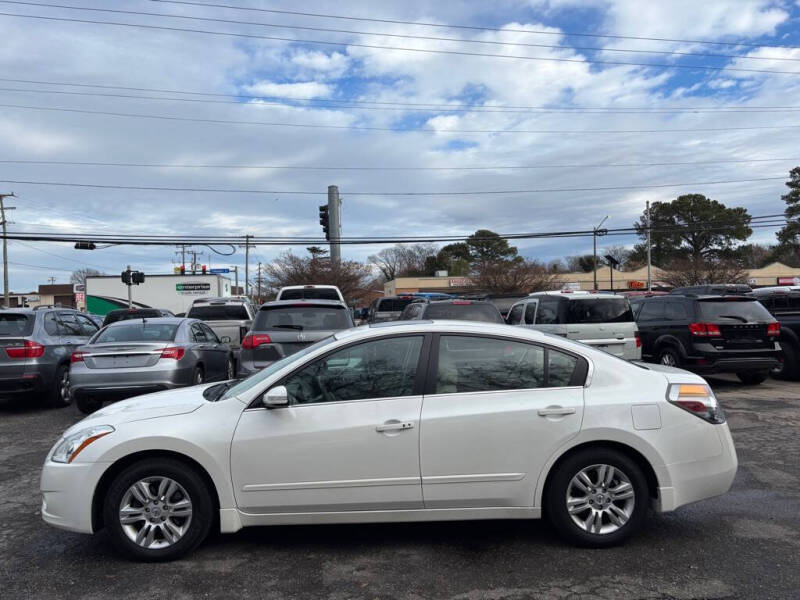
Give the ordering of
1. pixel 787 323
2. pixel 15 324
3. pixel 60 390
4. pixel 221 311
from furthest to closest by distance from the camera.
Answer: pixel 221 311, pixel 787 323, pixel 60 390, pixel 15 324

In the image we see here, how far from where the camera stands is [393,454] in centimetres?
392

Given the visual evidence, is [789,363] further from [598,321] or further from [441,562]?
[441,562]

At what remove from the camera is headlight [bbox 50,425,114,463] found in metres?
3.95

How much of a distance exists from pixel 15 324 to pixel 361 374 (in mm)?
7978

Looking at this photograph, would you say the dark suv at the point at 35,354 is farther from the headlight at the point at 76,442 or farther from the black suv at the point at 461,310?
the headlight at the point at 76,442

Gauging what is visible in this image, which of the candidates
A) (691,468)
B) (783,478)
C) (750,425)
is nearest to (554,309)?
(750,425)

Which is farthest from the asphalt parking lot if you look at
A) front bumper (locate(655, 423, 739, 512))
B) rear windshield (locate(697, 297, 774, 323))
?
rear windshield (locate(697, 297, 774, 323))

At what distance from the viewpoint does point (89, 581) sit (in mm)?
3707

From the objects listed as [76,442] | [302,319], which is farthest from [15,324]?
[76,442]

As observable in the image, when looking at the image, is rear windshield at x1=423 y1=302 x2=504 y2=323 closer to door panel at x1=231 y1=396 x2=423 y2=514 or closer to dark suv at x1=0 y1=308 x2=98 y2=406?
dark suv at x1=0 y1=308 x2=98 y2=406

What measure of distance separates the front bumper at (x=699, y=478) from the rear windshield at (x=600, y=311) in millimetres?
6541

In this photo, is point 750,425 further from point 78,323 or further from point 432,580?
point 78,323

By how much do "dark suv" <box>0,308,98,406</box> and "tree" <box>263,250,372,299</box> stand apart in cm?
3137

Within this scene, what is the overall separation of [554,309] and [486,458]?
7.51 m
